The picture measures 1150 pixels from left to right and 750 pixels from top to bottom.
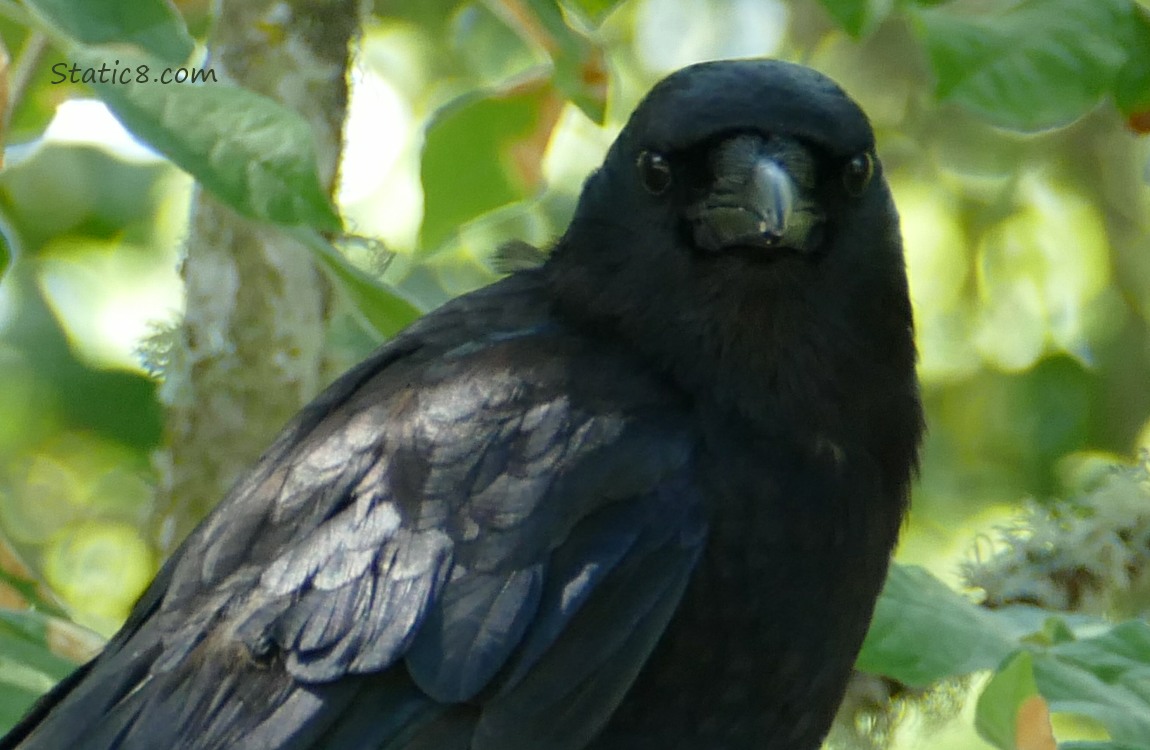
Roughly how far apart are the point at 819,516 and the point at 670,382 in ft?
1.04

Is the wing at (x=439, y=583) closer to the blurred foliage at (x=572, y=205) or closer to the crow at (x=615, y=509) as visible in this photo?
the crow at (x=615, y=509)

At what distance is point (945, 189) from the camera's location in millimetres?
6285

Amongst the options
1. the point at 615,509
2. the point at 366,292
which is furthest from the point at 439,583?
the point at 366,292

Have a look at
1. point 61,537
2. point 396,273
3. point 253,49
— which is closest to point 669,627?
point 253,49

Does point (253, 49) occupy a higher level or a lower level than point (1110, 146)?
higher

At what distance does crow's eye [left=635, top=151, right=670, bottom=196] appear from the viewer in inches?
104

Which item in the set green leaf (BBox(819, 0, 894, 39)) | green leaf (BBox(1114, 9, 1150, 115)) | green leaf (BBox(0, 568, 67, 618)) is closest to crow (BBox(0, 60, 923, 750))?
green leaf (BBox(819, 0, 894, 39))

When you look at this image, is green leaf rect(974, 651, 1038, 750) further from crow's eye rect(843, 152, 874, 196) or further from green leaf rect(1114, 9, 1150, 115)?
green leaf rect(1114, 9, 1150, 115)

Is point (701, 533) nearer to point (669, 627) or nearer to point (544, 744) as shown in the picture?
point (669, 627)

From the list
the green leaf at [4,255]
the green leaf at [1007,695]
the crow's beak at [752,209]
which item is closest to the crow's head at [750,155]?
the crow's beak at [752,209]

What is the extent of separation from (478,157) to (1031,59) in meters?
0.98

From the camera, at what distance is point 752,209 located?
249 cm

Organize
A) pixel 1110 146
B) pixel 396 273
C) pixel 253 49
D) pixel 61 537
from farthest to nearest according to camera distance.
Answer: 1. pixel 61 537
2. pixel 1110 146
3. pixel 396 273
4. pixel 253 49

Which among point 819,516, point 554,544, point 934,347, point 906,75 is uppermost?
point 554,544
